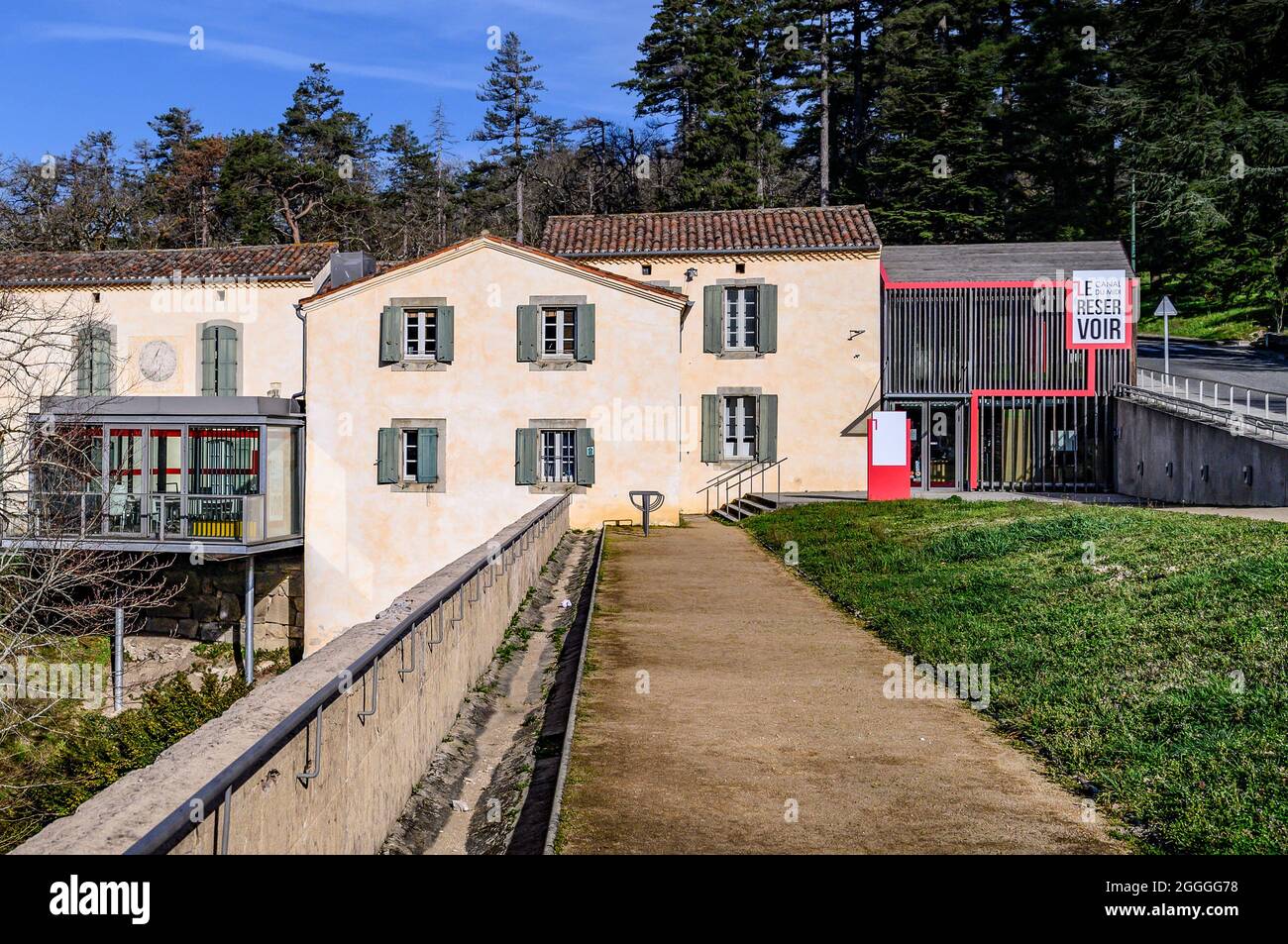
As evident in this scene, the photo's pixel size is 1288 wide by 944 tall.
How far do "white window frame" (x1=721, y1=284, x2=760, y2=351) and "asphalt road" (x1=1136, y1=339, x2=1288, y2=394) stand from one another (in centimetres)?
1171

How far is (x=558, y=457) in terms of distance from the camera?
24.7 metres

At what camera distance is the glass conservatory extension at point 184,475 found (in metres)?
21.0

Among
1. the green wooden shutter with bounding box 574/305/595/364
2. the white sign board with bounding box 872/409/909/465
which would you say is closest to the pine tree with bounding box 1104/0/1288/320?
the white sign board with bounding box 872/409/909/465

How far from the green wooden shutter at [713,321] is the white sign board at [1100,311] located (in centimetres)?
834

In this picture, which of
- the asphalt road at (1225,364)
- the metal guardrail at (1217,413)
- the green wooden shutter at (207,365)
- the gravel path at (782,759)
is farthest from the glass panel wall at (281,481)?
the asphalt road at (1225,364)

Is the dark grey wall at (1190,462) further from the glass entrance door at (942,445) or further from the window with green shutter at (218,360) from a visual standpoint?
Answer: the window with green shutter at (218,360)

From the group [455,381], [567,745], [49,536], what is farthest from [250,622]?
[567,745]

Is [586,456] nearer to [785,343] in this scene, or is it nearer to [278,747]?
[785,343]

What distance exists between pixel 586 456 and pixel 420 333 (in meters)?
4.54
